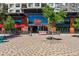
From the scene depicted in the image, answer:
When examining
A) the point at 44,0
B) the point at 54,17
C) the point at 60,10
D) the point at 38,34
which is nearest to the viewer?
the point at 44,0

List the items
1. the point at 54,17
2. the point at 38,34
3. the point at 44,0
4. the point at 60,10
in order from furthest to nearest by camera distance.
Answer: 1. the point at 54,17
2. the point at 60,10
3. the point at 38,34
4. the point at 44,0

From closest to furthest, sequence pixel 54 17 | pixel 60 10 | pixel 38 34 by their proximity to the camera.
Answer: pixel 38 34, pixel 60 10, pixel 54 17

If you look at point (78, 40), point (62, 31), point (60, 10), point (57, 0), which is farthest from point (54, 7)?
point (57, 0)

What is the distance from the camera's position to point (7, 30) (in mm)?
8422

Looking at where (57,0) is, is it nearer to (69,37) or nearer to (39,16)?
(39,16)

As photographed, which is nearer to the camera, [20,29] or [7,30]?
[20,29]

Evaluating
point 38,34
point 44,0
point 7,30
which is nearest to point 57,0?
point 44,0

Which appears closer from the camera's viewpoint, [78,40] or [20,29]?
[20,29]

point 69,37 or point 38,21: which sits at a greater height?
point 38,21

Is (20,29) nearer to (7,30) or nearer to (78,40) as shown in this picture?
(7,30)

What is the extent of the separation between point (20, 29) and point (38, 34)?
697 millimetres

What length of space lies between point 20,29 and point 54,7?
146 centimetres

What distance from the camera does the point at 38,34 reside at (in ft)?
24.7

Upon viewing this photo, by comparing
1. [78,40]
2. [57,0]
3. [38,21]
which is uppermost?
[57,0]
